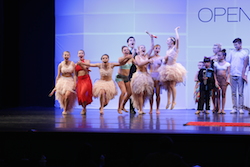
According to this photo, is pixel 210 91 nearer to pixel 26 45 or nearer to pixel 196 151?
→ pixel 196 151

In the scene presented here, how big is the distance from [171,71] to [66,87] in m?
2.25

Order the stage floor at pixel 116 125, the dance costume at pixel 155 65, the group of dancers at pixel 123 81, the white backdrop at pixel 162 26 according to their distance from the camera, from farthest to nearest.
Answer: the white backdrop at pixel 162 26 < the dance costume at pixel 155 65 < the group of dancers at pixel 123 81 < the stage floor at pixel 116 125

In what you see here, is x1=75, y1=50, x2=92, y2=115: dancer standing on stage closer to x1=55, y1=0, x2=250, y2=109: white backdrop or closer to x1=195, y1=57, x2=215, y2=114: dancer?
x1=55, y1=0, x2=250, y2=109: white backdrop

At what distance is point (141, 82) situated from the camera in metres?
8.54

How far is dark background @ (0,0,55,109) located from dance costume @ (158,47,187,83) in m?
3.79

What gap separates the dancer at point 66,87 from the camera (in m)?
8.82

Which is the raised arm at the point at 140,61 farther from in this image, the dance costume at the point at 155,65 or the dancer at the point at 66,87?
the dancer at the point at 66,87

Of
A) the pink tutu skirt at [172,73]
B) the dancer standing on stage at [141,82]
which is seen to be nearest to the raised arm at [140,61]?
the dancer standing on stage at [141,82]

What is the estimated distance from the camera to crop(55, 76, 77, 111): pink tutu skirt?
8805 mm

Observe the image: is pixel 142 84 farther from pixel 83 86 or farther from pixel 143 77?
pixel 83 86

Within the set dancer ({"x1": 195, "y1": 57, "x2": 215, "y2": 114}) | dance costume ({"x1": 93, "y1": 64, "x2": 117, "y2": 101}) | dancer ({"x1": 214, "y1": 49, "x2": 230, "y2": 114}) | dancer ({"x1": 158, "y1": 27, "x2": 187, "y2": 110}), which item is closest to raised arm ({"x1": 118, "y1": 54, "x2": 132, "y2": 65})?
dance costume ({"x1": 93, "y1": 64, "x2": 117, "y2": 101})

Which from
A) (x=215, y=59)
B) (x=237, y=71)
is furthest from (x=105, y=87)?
(x=237, y=71)

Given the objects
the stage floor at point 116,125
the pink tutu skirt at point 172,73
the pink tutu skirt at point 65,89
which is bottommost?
the stage floor at point 116,125

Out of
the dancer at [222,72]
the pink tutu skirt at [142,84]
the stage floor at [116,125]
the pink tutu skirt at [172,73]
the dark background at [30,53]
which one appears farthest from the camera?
the dark background at [30,53]
